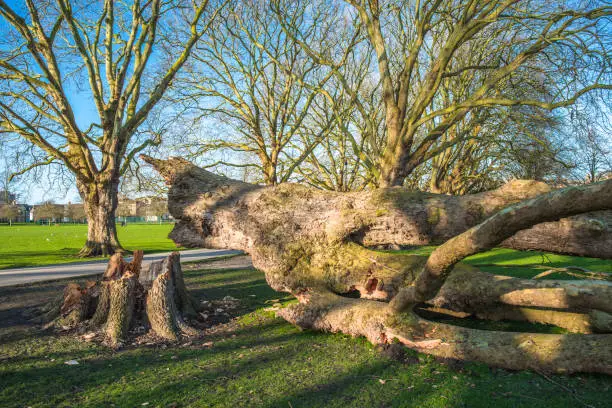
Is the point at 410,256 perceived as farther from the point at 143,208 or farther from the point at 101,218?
the point at 143,208

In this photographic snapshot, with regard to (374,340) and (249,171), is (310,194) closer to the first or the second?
(374,340)

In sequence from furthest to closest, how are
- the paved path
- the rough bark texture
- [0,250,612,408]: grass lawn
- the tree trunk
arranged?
1. the tree trunk
2. the paved path
3. the rough bark texture
4. [0,250,612,408]: grass lawn

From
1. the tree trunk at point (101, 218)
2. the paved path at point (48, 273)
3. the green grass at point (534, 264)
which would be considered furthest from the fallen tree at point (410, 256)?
the tree trunk at point (101, 218)

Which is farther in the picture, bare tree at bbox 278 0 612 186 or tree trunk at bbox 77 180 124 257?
tree trunk at bbox 77 180 124 257

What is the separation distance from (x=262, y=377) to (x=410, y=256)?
259cm

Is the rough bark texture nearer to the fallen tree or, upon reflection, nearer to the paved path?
the fallen tree

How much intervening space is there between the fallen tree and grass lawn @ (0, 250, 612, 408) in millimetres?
247

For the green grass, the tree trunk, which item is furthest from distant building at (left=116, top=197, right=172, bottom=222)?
the green grass

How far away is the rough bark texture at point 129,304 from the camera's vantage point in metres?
4.84

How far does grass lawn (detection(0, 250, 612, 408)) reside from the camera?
9.80 feet

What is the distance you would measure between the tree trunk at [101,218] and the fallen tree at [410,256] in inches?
358

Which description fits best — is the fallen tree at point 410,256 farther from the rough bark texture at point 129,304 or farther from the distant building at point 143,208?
the distant building at point 143,208

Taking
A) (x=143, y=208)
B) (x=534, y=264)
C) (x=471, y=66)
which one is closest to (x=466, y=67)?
(x=471, y=66)

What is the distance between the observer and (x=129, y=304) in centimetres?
498
